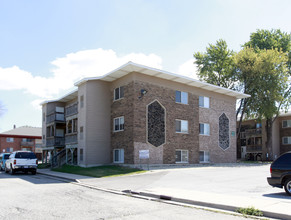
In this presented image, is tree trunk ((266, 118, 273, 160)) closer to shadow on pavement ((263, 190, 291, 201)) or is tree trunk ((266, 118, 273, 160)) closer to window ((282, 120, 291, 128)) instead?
window ((282, 120, 291, 128))

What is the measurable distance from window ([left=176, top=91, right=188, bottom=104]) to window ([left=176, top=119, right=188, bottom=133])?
1.99 meters

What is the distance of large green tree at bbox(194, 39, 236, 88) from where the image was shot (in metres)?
46.2

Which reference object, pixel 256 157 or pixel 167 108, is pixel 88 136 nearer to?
pixel 167 108

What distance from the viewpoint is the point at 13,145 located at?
6328cm

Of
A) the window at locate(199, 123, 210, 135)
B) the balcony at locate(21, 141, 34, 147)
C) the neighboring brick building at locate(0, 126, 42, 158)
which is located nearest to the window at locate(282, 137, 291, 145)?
the window at locate(199, 123, 210, 135)

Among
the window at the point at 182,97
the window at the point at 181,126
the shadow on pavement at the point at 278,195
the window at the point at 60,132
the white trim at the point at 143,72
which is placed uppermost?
the white trim at the point at 143,72

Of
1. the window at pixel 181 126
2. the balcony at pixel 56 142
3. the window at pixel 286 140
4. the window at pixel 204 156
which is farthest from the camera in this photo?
the window at pixel 286 140

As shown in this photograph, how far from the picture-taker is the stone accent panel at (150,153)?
26.4 m

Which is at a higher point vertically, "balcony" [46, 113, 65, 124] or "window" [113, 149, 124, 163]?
"balcony" [46, 113, 65, 124]

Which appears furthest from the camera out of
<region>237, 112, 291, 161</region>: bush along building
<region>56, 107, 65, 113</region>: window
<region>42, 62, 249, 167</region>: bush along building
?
<region>237, 112, 291, 161</region>: bush along building

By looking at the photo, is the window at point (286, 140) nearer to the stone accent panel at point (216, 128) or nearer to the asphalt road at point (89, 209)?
the stone accent panel at point (216, 128)

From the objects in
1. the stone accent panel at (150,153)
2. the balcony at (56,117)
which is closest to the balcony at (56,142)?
the balcony at (56,117)

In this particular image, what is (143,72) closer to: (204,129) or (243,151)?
(204,129)

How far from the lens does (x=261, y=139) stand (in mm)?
56812
